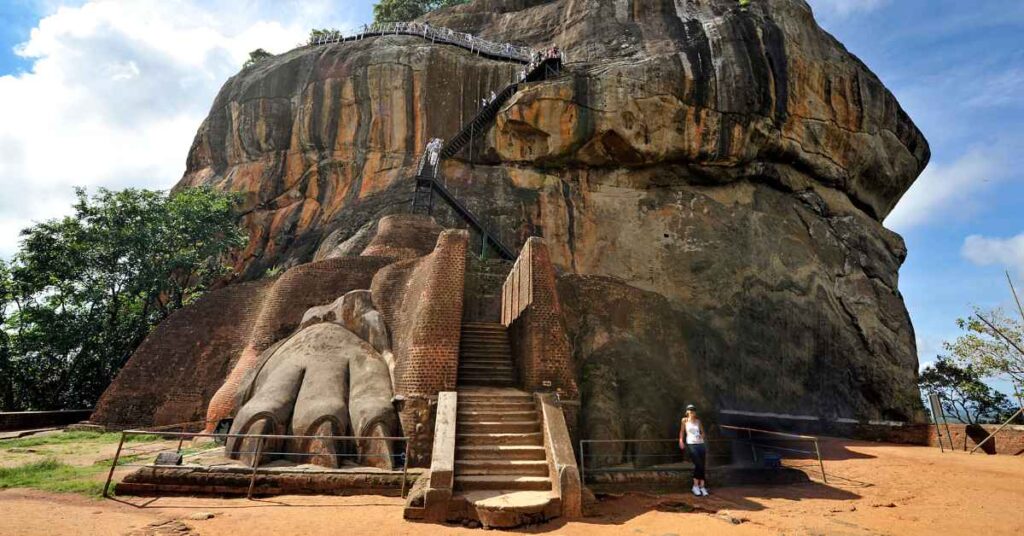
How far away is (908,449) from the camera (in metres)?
15.9

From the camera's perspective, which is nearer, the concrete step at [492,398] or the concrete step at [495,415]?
the concrete step at [495,415]

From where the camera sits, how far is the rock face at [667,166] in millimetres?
25250

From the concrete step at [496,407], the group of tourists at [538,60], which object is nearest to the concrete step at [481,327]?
the concrete step at [496,407]

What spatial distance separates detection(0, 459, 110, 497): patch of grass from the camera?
7.35m

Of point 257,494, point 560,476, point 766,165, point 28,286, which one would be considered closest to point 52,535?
point 257,494

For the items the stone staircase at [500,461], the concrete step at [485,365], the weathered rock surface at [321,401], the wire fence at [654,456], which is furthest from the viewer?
the concrete step at [485,365]

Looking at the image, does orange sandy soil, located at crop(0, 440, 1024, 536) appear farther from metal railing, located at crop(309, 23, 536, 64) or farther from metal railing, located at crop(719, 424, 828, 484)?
metal railing, located at crop(309, 23, 536, 64)

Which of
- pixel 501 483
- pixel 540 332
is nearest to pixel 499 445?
pixel 501 483

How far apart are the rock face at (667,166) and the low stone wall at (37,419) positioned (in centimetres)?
999

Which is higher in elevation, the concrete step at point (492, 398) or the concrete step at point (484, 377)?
the concrete step at point (484, 377)

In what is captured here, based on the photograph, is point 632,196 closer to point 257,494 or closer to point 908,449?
point 908,449

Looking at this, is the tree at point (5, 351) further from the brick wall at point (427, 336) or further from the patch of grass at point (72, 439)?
the brick wall at point (427, 336)

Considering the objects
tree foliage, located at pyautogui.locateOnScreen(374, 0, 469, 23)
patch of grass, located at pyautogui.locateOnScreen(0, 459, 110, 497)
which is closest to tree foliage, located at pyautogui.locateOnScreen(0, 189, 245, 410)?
patch of grass, located at pyautogui.locateOnScreen(0, 459, 110, 497)

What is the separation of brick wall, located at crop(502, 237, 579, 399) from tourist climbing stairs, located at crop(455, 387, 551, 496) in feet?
1.74
